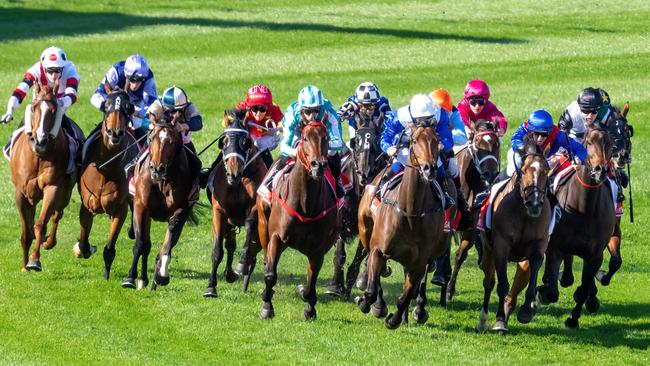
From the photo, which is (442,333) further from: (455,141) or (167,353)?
(167,353)

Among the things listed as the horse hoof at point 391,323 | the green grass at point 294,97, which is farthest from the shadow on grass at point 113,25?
the horse hoof at point 391,323

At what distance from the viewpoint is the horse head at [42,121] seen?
1725 centimetres

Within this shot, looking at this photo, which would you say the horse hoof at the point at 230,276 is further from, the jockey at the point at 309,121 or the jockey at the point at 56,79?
the jockey at the point at 56,79

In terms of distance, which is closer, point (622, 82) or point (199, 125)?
point (199, 125)

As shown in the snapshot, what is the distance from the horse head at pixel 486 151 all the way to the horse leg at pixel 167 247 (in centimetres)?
372

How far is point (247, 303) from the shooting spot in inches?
656

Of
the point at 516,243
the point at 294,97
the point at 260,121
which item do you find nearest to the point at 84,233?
the point at 260,121

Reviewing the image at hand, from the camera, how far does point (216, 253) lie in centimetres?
1686

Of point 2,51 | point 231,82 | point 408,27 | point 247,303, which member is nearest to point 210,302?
point 247,303

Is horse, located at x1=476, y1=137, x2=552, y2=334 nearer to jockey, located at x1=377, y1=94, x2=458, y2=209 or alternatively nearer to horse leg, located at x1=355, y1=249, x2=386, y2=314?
jockey, located at x1=377, y1=94, x2=458, y2=209

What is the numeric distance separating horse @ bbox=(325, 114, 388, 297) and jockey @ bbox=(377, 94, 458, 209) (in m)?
0.82

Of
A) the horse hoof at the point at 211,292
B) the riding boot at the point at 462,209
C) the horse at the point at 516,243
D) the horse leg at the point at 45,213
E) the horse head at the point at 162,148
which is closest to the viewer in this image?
the horse at the point at 516,243

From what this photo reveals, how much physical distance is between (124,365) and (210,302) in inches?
118

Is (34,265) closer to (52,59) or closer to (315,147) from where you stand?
(52,59)
